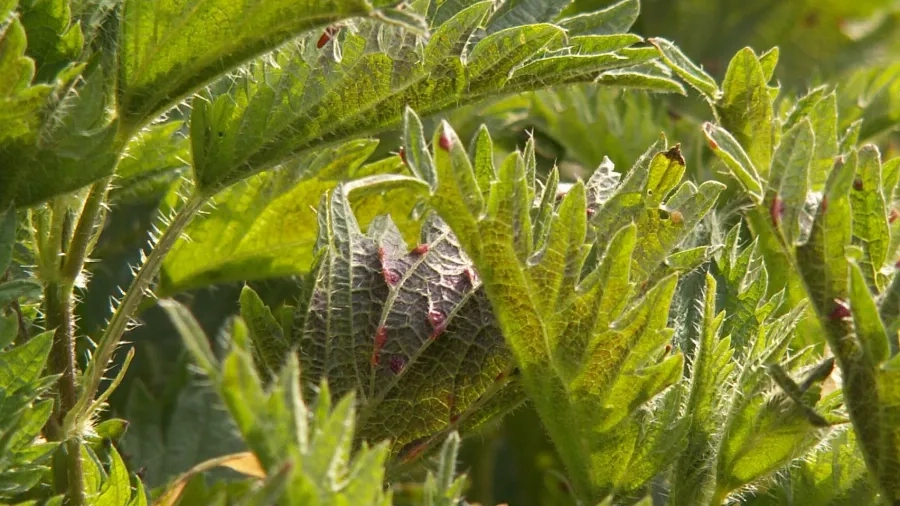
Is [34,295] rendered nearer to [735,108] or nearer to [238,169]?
[238,169]

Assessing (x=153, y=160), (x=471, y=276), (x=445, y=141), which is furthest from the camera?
(x=153, y=160)

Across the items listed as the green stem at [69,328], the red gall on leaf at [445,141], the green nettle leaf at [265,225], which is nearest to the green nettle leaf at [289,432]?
the red gall on leaf at [445,141]

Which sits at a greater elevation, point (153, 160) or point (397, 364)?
point (153, 160)

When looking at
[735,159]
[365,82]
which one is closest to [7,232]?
[365,82]

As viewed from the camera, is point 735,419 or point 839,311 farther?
point 735,419

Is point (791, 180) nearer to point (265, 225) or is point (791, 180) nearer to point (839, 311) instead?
point (839, 311)

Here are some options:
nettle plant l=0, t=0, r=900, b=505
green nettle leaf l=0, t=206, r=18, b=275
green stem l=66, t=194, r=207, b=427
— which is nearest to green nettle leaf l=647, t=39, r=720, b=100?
nettle plant l=0, t=0, r=900, b=505

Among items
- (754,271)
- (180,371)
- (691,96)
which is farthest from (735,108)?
(691,96)
